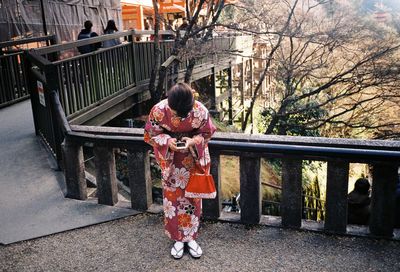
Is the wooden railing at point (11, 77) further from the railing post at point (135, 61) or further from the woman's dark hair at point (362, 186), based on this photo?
the woman's dark hair at point (362, 186)

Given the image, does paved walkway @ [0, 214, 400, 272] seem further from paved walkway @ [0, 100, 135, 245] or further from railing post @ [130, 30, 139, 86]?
railing post @ [130, 30, 139, 86]

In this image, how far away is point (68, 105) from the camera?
21.0 feet

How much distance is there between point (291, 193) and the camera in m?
3.85

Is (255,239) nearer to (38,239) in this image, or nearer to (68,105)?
(38,239)

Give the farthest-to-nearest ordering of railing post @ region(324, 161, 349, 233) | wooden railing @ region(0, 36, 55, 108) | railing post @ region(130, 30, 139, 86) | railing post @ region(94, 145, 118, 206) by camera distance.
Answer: railing post @ region(130, 30, 139, 86) → wooden railing @ region(0, 36, 55, 108) → railing post @ region(94, 145, 118, 206) → railing post @ region(324, 161, 349, 233)

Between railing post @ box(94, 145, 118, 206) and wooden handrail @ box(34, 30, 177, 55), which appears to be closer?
railing post @ box(94, 145, 118, 206)

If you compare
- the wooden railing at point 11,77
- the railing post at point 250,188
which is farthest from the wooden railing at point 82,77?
the railing post at point 250,188

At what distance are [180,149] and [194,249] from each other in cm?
88

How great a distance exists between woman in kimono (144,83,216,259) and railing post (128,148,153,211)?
0.71 m

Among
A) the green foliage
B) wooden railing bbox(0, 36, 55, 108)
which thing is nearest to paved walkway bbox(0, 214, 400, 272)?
wooden railing bbox(0, 36, 55, 108)

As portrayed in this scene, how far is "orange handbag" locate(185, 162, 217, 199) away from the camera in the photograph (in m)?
3.35

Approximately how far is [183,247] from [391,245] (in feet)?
5.86

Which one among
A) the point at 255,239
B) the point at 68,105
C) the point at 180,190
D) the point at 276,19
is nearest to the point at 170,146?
the point at 180,190

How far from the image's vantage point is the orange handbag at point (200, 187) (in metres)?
3.35
